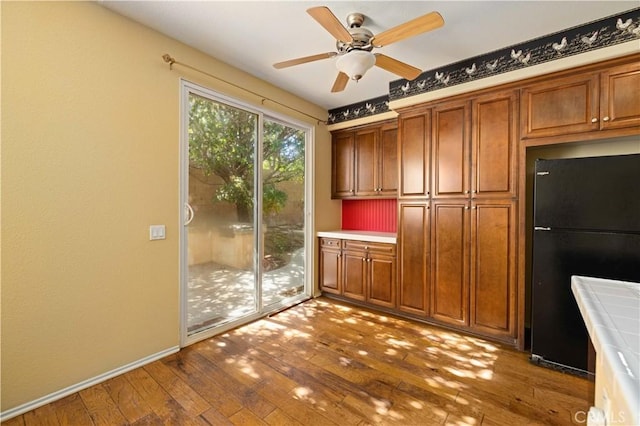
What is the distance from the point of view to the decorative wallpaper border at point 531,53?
2.01 m

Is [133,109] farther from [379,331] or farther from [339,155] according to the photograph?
[379,331]

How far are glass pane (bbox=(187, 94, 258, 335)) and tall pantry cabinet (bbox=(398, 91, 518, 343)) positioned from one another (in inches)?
69.2

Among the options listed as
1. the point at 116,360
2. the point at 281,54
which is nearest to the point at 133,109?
the point at 281,54

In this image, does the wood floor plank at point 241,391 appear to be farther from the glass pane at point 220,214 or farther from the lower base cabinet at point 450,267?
the lower base cabinet at point 450,267

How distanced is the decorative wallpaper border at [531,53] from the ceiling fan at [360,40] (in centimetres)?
86

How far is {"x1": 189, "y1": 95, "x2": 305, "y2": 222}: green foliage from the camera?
2617 mm

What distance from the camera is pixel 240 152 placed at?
Result: 2967 millimetres

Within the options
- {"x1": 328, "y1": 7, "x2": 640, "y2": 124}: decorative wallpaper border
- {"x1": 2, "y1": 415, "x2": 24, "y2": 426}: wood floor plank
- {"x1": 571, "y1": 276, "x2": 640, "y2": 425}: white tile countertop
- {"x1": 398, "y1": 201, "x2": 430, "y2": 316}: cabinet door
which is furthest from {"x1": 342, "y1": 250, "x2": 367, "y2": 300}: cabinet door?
{"x1": 2, "y1": 415, "x2": 24, "y2": 426}: wood floor plank

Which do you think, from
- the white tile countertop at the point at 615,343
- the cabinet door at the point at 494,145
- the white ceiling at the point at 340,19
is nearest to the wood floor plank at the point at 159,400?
the white tile countertop at the point at 615,343

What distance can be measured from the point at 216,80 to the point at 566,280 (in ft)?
11.5

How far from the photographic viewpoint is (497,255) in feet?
8.39

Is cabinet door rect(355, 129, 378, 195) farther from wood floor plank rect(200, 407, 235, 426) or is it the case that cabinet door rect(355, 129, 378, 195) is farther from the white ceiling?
wood floor plank rect(200, 407, 235, 426)

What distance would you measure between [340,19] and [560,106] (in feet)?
6.43

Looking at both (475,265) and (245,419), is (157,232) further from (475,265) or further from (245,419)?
(475,265)
